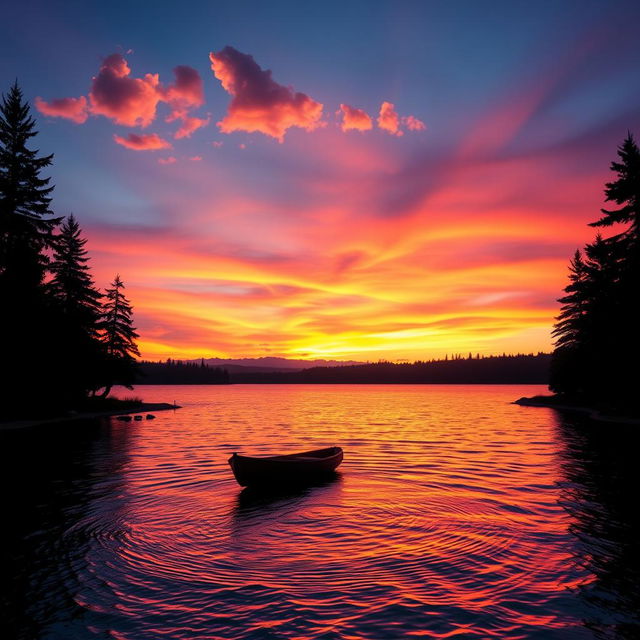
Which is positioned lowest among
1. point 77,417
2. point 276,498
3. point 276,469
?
point 77,417

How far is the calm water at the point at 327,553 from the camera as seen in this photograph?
846 centimetres

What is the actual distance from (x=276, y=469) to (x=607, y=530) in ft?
39.0

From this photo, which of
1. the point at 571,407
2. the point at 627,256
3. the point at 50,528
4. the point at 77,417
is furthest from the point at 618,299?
→ the point at 77,417

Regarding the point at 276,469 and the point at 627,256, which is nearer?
the point at 276,469

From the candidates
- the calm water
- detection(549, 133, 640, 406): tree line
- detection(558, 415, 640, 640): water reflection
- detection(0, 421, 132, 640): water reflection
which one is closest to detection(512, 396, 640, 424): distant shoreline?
detection(549, 133, 640, 406): tree line

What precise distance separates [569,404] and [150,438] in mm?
61042

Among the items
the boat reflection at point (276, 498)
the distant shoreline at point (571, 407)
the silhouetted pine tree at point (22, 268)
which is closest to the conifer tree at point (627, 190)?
the distant shoreline at point (571, 407)

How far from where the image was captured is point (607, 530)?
13.6 m

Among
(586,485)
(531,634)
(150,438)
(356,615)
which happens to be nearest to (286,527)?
(356,615)

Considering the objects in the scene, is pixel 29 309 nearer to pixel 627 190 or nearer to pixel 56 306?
pixel 56 306

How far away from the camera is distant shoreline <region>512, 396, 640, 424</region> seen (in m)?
44.4

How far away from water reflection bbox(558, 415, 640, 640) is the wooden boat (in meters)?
10.2

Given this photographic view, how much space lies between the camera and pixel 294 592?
31.5 ft

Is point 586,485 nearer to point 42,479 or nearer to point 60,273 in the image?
point 42,479
